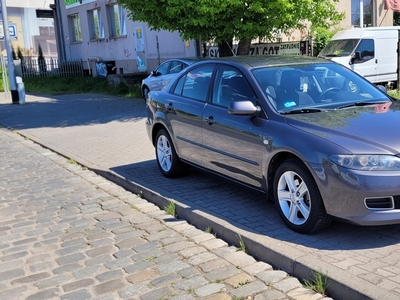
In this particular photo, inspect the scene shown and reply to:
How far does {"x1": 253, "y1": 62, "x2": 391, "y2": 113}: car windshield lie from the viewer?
508 centimetres

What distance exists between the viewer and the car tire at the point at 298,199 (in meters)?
4.32

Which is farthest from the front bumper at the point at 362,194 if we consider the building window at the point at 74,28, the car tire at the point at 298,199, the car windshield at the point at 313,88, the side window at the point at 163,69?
the building window at the point at 74,28

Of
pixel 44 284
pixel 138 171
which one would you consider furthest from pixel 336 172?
pixel 138 171

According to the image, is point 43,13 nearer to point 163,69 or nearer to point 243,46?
point 163,69

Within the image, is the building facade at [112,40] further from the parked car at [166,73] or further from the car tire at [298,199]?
the car tire at [298,199]

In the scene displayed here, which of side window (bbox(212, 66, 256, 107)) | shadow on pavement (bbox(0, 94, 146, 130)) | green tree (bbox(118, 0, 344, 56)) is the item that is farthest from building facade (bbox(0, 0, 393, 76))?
side window (bbox(212, 66, 256, 107))

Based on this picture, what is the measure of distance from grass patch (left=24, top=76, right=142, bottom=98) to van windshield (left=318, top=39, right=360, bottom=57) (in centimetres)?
711

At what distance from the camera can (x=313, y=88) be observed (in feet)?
17.5

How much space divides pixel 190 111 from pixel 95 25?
23782mm

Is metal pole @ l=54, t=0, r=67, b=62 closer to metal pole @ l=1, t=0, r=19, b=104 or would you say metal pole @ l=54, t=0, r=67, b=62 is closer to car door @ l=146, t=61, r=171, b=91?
metal pole @ l=1, t=0, r=19, b=104

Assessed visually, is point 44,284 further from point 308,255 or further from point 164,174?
point 164,174

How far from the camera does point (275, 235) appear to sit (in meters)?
4.54

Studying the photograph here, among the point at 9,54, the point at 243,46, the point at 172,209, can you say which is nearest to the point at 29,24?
the point at 9,54

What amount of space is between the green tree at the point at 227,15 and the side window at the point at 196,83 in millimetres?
6306
